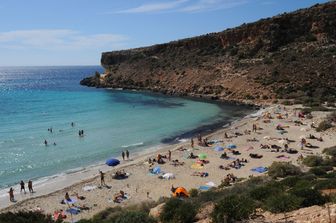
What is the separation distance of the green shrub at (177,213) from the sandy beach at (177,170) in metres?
9.08

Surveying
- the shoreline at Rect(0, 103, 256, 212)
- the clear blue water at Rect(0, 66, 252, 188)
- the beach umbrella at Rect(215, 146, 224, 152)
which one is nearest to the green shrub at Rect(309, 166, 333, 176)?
the beach umbrella at Rect(215, 146, 224, 152)

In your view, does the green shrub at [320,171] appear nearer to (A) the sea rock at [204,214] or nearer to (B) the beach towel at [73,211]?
(A) the sea rock at [204,214]

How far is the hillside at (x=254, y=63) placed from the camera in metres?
61.2

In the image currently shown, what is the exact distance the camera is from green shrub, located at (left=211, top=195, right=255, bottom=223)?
32.9 ft

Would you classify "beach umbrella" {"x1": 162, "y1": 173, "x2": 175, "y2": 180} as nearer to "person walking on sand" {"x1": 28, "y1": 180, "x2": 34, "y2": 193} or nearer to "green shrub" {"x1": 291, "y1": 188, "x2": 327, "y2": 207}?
"person walking on sand" {"x1": 28, "y1": 180, "x2": 34, "y2": 193}

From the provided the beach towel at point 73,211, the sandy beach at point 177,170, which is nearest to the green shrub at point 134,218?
the sandy beach at point 177,170

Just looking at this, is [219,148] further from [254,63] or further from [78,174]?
[254,63]

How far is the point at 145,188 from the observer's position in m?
24.3

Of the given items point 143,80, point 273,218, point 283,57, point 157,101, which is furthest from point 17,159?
point 143,80

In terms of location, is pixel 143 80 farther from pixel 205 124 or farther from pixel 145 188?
pixel 145 188

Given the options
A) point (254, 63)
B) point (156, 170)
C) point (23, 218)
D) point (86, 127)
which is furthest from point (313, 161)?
point (254, 63)

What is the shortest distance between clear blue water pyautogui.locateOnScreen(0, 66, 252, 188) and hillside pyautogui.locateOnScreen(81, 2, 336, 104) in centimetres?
810

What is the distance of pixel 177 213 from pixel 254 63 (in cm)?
6391

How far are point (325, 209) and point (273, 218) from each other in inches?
52.0
